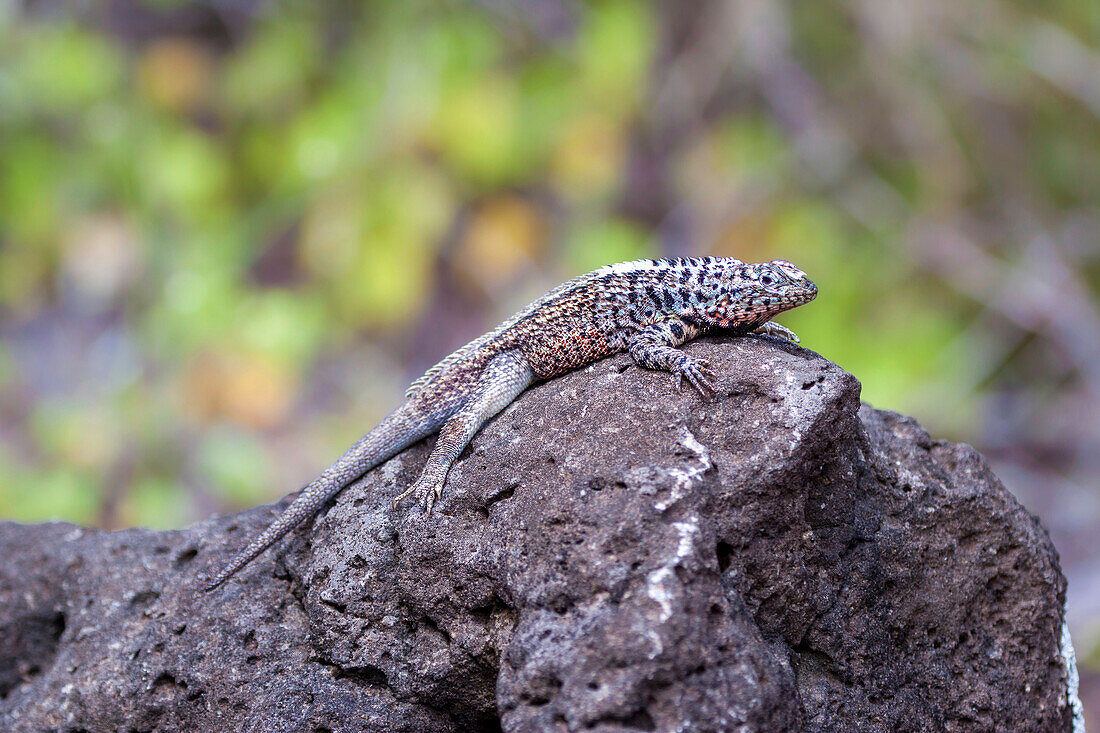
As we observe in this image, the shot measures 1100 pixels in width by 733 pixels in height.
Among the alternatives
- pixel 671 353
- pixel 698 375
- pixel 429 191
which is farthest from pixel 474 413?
pixel 429 191

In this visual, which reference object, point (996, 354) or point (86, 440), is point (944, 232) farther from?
point (86, 440)

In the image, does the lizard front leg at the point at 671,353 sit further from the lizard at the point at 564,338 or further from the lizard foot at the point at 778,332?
the lizard foot at the point at 778,332

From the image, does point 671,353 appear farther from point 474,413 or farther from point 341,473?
point 341,473

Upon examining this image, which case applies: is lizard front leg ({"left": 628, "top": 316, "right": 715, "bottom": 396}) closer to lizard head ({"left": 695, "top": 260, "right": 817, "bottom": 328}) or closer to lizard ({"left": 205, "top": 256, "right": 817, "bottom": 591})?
lizard ({"left": 205, "top": 256, "right": 817, "bottom": 591})

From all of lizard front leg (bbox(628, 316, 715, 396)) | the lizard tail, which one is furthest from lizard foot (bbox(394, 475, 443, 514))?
lizard front leg (bbox(628, 316, 715, 396))

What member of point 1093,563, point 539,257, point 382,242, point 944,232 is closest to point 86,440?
point 382,242
